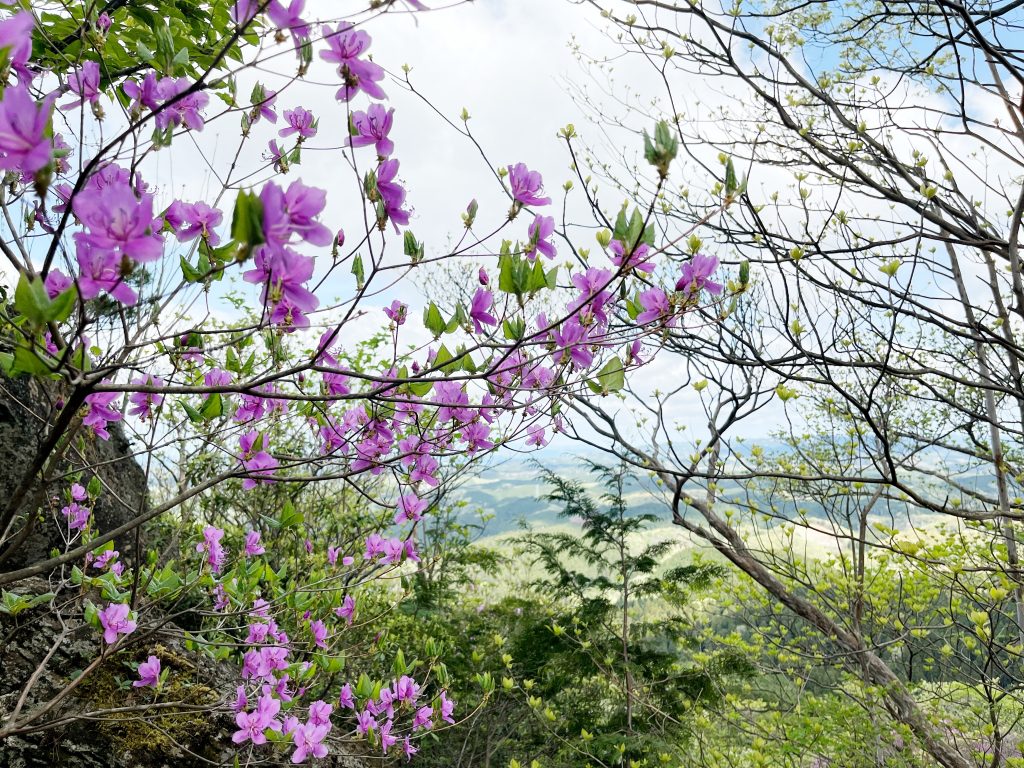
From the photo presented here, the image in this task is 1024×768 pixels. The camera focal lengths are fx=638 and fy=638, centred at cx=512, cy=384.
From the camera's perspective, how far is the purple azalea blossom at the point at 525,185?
1.12 meters

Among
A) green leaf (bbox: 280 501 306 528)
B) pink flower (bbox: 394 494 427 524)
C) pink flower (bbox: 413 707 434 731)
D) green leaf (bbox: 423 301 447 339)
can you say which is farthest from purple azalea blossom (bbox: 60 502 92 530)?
green leaf (bbox: 423 301 447 339)

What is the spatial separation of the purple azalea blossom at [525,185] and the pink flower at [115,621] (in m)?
1.29

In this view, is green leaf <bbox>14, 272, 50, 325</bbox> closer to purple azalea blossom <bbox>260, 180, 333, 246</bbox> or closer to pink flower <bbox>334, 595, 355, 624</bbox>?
purple azalea blossom <bbox>260, 180, 333, 246</bbox>

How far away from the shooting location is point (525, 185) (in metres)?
1.14

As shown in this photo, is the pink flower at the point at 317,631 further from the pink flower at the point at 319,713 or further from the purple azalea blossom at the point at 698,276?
the purple azalea blossom at the point at 698,276

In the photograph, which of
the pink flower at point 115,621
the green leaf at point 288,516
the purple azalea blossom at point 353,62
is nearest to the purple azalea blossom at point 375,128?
the purple azalea blossom at point 353,62

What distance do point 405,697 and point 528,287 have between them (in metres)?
1.58

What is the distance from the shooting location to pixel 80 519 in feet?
6.56

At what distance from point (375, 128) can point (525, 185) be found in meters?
0.28

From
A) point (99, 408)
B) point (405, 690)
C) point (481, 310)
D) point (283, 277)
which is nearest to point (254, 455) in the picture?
point (99, 408)

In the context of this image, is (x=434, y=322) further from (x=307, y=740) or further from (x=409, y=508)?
(x=307, y=740)

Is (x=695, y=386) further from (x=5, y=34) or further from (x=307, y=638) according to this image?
(x=5, y=34)

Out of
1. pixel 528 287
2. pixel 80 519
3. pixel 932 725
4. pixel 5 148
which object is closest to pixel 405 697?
pixel 80 519

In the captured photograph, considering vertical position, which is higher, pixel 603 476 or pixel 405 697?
pixel 603 476
